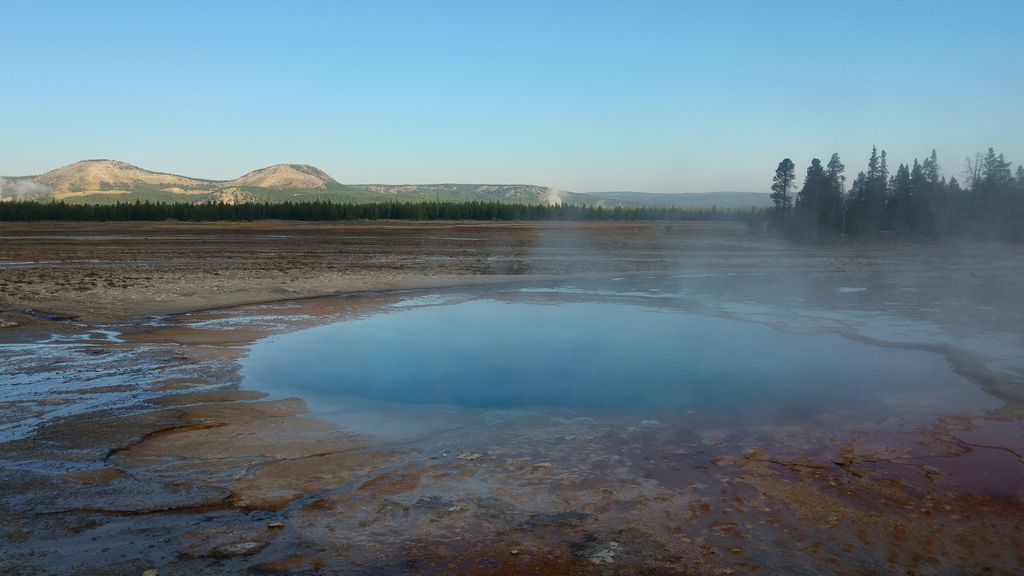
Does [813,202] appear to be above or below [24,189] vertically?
below

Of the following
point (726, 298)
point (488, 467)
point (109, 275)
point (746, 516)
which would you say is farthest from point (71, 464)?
point (109, 275)

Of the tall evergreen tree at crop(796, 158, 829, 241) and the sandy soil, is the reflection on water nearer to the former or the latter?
the sandy soil

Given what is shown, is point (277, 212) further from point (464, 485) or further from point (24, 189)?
point (24, 189)

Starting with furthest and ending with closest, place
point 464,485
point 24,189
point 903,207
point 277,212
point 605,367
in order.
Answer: point 24,189 → point 277,212 → point 903,207 → point 605,367 → point 464,485

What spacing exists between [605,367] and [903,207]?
144 feet

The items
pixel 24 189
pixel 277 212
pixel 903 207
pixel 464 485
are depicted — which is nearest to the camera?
pixel 464 485

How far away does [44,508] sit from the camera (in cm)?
514

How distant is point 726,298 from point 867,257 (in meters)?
19.1

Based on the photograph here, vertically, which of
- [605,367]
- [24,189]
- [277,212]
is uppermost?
[24,189]

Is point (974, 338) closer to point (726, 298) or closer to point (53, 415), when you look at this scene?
point (726, 298)

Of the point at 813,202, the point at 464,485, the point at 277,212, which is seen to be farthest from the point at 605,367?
the point at 277,212

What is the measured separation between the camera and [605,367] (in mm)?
10406

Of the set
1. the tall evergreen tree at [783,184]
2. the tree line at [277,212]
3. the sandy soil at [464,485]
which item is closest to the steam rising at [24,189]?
the tree line at [277,212]

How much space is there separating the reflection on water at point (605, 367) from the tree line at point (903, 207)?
1358 inches
